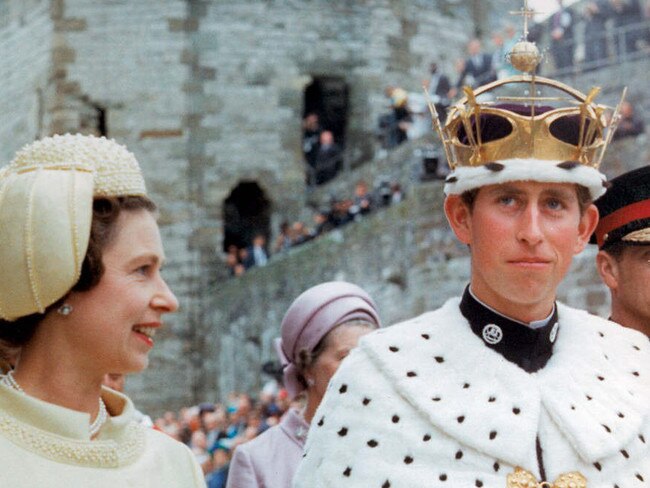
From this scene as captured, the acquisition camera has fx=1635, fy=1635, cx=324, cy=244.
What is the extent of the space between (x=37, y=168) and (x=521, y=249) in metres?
1.41

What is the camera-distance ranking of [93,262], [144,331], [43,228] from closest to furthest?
[43,228]
[93,262]
[144,331]

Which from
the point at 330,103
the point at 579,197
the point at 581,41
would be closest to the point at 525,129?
the point at 579,197

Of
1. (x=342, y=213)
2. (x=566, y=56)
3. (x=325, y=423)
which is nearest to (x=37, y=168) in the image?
(x=325, y=423)

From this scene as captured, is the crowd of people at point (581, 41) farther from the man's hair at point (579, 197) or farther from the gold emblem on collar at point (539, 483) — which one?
the gold emblem on collar at point (539, 483)

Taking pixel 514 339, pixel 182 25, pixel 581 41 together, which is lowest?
pixel 182 25

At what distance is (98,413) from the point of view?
471 cm

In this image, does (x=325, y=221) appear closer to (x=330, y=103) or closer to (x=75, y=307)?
(x=330, y=103)

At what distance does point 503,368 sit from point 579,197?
568mm

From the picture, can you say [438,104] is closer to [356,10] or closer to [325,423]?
[356,10]

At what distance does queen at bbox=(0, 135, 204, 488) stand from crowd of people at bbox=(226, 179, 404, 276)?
15.4 meters

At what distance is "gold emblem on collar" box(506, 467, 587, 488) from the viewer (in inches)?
181

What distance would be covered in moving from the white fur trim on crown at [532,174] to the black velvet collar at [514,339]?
15.3 inches

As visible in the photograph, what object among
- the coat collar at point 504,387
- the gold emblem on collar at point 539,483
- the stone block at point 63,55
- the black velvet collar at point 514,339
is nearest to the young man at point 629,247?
the coat collar at point 504,387

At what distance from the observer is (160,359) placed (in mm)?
29594
